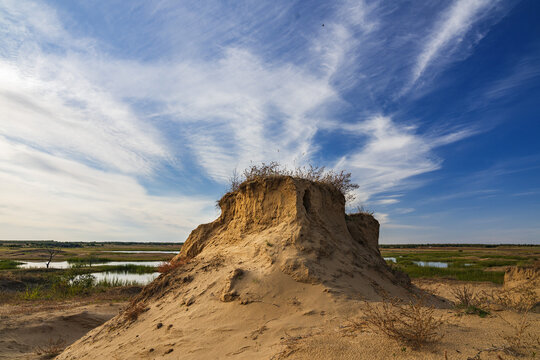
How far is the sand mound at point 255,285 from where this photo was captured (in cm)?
474

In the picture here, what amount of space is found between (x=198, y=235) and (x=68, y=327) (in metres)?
5.59

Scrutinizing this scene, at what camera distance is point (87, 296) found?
55.4 ft

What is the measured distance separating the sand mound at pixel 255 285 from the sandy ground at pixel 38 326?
3031mm

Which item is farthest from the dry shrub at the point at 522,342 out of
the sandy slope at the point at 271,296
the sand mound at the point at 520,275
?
the sand mound at the point at 520,275

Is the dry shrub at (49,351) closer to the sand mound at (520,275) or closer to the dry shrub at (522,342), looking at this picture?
the dry shrub at (522,342)

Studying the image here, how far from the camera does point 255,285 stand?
5.76 m

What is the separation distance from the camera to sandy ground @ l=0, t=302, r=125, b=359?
347 inches

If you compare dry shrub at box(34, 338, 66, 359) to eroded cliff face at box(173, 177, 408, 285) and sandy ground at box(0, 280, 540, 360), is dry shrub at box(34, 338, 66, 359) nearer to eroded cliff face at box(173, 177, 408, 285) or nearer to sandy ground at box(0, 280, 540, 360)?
sandy ground at box(0, 280, 540, 360)

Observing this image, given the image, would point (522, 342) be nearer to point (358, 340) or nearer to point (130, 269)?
point (358, 340)

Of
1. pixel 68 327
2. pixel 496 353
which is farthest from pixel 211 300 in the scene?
pixel 68 327

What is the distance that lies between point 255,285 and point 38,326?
8.98 m

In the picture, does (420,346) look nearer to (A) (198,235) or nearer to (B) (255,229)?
(B) (255,229)

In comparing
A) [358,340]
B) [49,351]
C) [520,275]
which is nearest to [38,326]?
[49,351]

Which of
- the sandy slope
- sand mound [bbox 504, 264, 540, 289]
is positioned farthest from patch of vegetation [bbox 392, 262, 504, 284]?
the sandy slope
